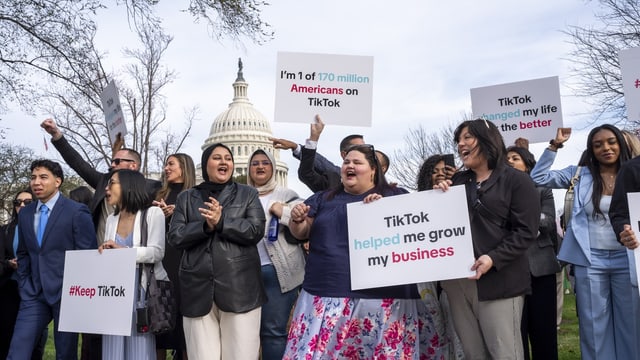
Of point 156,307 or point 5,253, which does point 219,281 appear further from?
point 5,253

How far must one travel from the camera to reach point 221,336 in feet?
16.4

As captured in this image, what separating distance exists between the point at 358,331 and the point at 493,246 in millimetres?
1154

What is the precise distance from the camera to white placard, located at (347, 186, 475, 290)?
4.33m

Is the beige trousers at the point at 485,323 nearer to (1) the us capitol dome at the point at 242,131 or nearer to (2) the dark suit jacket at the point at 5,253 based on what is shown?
(2) the dark suit jacket at the point at 5,253

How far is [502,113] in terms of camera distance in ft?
23.2

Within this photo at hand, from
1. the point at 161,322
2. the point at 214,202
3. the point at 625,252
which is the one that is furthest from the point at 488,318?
the point at 161,322

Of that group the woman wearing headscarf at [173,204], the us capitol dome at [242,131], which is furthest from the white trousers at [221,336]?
the us capitol dome at [242,131]

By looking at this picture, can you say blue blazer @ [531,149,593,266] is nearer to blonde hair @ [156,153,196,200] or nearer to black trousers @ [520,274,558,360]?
black trousers @ [520,274,558,360]

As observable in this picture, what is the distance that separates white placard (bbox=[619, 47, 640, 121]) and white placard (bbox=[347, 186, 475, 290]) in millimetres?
2360

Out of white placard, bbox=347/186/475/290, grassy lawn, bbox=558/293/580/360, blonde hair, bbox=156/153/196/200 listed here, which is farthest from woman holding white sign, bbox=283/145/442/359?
grassy lawn, bbox=558/293/580/360

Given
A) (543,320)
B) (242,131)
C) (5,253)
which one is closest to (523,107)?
(543,320)

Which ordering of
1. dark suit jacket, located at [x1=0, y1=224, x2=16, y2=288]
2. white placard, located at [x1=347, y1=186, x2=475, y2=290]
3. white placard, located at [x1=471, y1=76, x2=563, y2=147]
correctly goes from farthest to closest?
1. white placard, located at [x1=471, y1=76, x2=563, y2=147]
2. dark suit jacket, located at [x1=0, y1=224, x2=16, y2=288]
3. white placard, located at [x1=347, y1=186, x2=475, y2=290]

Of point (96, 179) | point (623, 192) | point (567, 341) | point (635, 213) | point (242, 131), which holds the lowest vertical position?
point (567, 341)

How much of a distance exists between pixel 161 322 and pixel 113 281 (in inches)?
21.9
